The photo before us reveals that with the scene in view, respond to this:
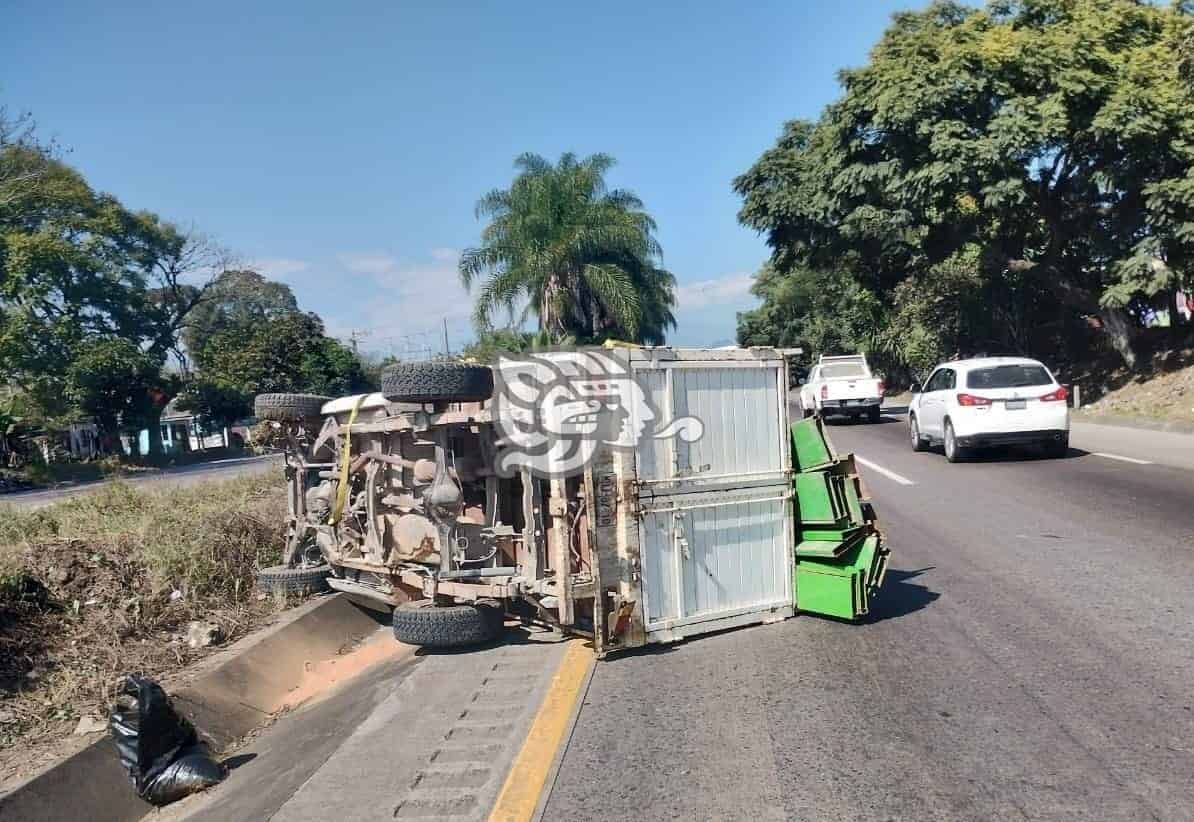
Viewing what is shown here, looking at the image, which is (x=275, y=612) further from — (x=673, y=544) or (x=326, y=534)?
(x=673, y=544)

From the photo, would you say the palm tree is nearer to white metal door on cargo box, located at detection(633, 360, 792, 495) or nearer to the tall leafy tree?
the tall leafy tree

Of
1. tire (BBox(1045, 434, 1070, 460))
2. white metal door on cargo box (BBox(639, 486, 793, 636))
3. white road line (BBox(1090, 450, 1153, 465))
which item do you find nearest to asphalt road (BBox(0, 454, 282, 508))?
white metal door on cargo box (BBox(639, 486, 793, 636))

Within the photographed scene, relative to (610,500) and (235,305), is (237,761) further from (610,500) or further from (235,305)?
(235,305)

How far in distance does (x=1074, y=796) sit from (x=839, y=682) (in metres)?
1.54

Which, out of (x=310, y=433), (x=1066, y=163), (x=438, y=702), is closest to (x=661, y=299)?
(x=1066, y=163)

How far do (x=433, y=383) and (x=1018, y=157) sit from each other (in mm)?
21265

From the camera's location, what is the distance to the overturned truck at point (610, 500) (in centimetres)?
559

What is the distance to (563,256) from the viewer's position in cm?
3209

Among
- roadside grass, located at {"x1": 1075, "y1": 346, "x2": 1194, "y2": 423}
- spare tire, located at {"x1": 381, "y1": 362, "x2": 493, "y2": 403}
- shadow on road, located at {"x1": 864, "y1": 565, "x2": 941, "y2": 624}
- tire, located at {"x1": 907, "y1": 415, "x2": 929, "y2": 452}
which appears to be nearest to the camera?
spare tire, located at {"x1": 381, "y1": 362, "x2": 493, "y2": 403}

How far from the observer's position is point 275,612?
726 cm

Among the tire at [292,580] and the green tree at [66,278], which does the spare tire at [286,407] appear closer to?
the tire at [292,580]

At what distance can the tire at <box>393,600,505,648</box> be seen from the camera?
5.98m

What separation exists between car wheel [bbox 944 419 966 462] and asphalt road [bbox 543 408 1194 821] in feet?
23.1

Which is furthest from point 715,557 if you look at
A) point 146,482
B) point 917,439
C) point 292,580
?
point 917,439
